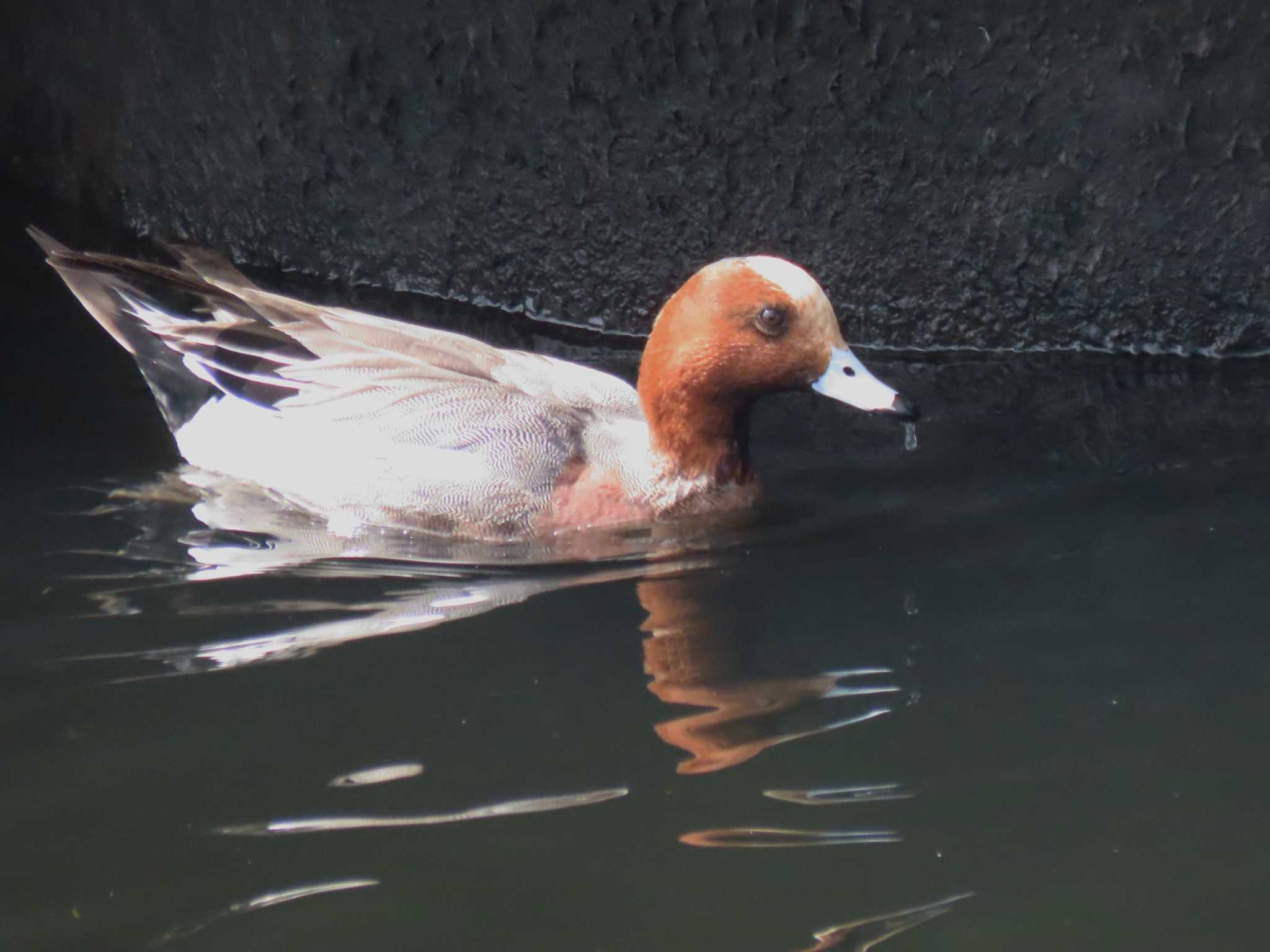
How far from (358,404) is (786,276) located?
1152 mm

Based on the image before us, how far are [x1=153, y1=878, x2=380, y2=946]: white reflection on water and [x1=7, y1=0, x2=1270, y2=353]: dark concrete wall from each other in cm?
330

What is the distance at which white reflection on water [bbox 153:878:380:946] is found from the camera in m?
2.24

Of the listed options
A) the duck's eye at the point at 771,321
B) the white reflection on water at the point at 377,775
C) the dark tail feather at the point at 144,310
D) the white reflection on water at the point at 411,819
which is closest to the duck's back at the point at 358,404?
the dark tail feather at the point at 144,310

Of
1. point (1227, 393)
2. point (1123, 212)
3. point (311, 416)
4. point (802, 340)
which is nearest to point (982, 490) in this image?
point (802, 340)

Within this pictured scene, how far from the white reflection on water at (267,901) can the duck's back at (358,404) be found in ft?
5.19

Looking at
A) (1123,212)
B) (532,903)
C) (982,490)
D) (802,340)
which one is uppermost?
(1123,212)

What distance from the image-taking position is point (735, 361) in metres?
3.90

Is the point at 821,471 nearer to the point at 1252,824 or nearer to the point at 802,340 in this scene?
the point at 802,340

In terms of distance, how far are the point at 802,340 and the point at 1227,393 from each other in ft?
4.99

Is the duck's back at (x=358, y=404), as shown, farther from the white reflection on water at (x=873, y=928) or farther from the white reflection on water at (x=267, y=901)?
the white reflection on water at (x=873, y=928)

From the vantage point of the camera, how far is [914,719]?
278 cm

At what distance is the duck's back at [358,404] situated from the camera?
3918 mm

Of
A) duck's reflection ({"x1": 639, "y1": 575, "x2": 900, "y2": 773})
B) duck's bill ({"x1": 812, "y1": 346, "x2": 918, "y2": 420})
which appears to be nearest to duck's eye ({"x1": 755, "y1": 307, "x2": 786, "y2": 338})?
duck's bill ({"x1": 812, "y1": 346, "x2": 918, "y2": 420})

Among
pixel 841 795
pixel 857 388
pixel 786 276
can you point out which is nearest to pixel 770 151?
pixel 786 276
